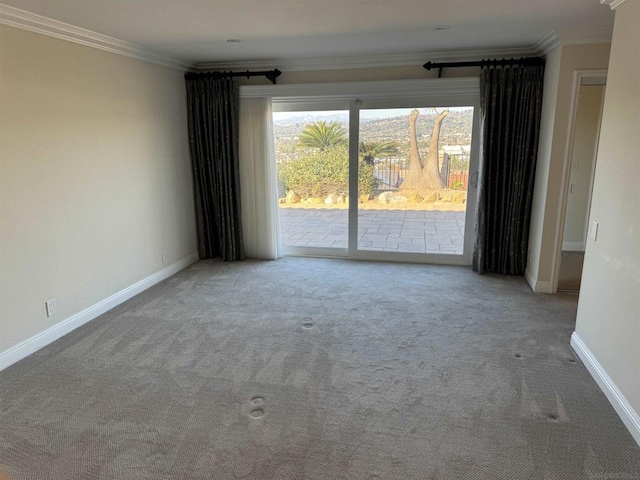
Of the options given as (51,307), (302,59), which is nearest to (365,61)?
(302,59)

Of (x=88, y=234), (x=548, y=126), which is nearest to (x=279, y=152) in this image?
(x=88, y=234)

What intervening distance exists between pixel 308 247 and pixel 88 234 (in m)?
2.64

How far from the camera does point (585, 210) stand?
545cm

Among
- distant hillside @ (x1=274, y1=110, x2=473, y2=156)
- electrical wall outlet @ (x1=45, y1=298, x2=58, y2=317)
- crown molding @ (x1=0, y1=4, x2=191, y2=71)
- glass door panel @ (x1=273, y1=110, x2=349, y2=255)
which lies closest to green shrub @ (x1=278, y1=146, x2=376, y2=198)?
glass door panel @ (x1=273, y1=110, x2=349, y2=255)

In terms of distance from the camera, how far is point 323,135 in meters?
5.05

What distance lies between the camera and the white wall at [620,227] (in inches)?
88.2

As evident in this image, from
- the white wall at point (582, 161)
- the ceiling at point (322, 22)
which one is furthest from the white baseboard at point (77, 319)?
the white wall at point (582, 161)

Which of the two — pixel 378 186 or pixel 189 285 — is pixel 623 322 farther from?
pixel 189 285

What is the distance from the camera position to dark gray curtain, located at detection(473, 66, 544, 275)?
4.21m

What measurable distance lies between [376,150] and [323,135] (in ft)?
2.19

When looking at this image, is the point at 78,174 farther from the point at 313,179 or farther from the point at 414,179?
the point at 414,179

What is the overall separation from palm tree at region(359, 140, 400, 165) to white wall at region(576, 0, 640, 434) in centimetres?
243

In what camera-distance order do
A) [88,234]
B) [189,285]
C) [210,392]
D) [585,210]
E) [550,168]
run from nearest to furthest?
[210,392] < [88,234] < [550,168] < [189,285] < [585,210]

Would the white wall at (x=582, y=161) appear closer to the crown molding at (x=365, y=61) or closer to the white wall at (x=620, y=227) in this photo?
the crown molding at (x=365, y=61)
